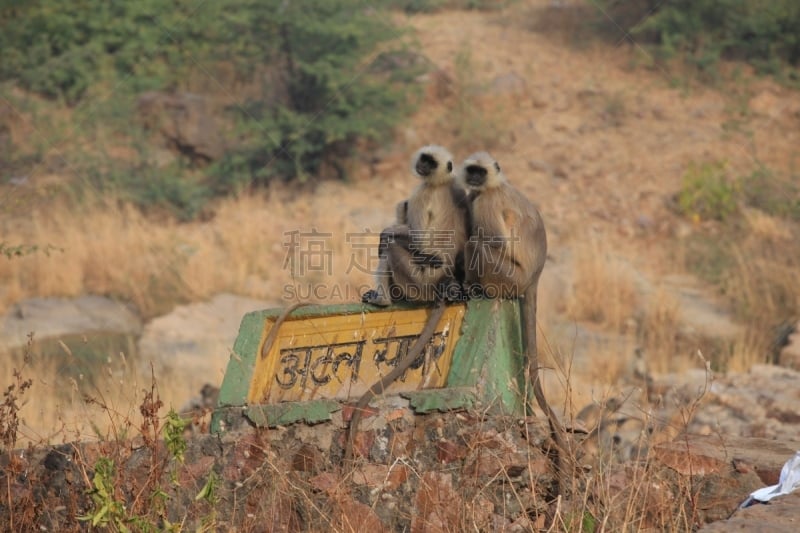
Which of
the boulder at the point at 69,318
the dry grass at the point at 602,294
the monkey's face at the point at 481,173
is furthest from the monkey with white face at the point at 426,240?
the boulder at the point at 69,318

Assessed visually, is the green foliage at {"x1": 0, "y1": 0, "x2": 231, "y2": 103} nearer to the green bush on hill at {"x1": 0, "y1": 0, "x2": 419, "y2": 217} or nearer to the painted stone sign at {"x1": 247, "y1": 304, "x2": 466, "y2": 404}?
the green bush on hill at {"x1": 0, "y1": 0, "x2": 419, "y2": 217}

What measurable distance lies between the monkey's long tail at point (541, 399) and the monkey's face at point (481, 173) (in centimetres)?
69

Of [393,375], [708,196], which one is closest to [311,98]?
[708,196]

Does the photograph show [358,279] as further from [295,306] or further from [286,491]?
[286,491]

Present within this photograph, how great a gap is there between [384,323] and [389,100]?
9.98 meters

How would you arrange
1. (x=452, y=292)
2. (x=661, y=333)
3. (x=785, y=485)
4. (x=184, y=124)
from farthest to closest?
1. (x=184, y=124)
2. (x=661, y=333)
3. (x=452, y=292)
4. (x=785, y=485)

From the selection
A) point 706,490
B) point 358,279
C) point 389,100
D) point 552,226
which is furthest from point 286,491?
point 389,100

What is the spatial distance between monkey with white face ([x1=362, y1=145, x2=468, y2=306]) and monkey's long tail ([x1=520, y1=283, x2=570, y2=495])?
15.8 inches

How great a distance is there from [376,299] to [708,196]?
28.4 ft

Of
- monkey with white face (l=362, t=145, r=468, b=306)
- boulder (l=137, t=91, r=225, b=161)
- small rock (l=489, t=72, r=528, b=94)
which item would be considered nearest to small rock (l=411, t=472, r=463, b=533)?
monkey with white face (l=362, t=145, r=468, b=306)

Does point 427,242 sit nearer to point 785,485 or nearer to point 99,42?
point 785,485

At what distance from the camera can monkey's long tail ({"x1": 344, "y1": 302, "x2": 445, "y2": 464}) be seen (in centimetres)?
452

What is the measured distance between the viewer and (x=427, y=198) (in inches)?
227

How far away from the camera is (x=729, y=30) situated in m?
16.3
